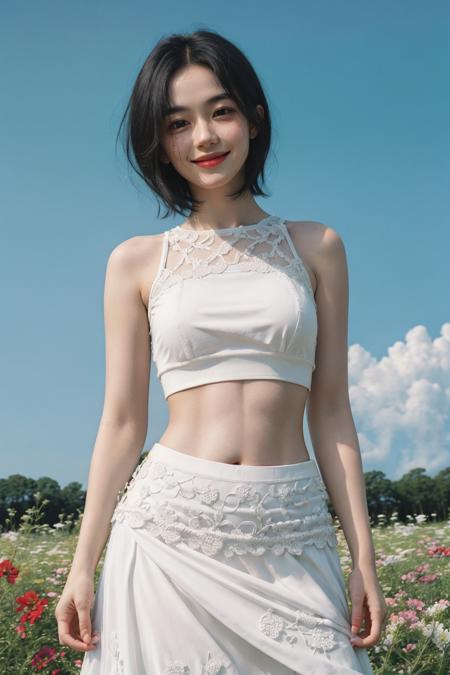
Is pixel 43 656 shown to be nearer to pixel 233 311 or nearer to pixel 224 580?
pixel 224 580

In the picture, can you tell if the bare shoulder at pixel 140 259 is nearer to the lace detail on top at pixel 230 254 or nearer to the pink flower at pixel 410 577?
the lace detail on top at pixel 230 254

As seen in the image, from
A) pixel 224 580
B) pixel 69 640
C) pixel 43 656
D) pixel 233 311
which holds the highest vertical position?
pixel 233 311

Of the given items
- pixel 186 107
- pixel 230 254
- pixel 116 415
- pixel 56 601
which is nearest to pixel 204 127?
pixel 186 107

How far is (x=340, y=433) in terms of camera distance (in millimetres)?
2256

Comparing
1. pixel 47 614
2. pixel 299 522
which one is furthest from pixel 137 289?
pixel 47 614

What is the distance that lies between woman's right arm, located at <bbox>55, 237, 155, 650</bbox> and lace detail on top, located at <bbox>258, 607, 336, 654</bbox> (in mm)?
504

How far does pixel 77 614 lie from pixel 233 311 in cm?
92

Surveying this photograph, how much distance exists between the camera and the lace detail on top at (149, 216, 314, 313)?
7.66ft

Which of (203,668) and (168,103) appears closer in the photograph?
(203,668)

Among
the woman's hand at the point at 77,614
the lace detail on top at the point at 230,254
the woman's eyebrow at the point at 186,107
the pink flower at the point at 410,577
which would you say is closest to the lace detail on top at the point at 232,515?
the woman's hand at the point at 77,614

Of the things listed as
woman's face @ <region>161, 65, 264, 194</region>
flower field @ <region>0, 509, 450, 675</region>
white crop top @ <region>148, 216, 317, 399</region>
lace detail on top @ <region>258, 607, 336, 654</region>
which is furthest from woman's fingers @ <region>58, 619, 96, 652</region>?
flower field @ <region>0, 509, 450, 675</region>

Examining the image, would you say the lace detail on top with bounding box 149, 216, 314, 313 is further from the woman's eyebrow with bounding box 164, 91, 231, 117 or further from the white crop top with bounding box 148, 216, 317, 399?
the woman's eyebrow with bounding box 164, 91, 231, 117

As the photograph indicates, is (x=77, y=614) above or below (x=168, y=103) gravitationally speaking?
below

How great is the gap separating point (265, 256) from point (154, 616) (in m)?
1.03
